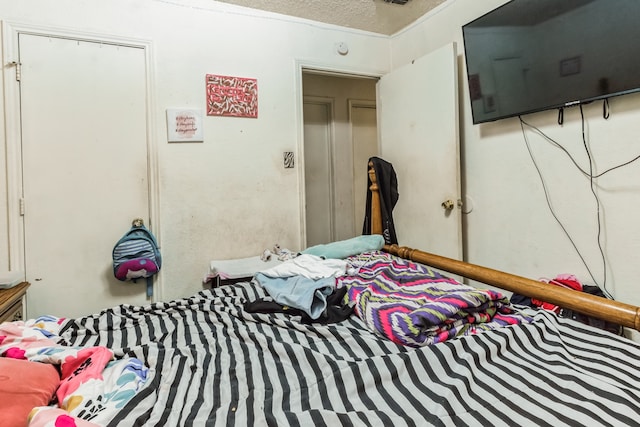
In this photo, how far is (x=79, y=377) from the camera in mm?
864

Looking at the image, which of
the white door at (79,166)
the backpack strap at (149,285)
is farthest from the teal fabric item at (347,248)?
the white door at (79,166)

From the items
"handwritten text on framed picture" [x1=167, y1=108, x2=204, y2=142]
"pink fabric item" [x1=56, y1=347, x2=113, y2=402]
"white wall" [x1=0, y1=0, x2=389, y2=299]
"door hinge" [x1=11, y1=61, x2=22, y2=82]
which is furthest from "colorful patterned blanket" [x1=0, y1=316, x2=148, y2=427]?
"door hinge" [x1=11, y1=61, x2=22, y2=82]

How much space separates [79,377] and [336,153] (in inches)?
124

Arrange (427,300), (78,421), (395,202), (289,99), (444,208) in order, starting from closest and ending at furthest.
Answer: (78,421) < (427,300) < (444,208) < (289,99) < (395,202)

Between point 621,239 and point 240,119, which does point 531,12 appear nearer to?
point 621,239

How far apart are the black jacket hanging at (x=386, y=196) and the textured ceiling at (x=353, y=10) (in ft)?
3.57

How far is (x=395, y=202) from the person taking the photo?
9.10 ft

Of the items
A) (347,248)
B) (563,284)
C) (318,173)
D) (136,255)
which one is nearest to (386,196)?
(347,248)

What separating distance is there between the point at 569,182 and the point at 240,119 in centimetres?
207

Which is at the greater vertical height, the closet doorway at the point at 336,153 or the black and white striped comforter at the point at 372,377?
the closet doorway at the point at 336,153

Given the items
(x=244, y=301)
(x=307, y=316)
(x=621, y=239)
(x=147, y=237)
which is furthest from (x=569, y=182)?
(x=147, y=237)

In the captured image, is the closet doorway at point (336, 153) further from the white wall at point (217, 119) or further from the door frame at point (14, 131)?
the door frame at point (14, 131)

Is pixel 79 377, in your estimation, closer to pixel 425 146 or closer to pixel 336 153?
pixel 425 146

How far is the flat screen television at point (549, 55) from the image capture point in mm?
1449
